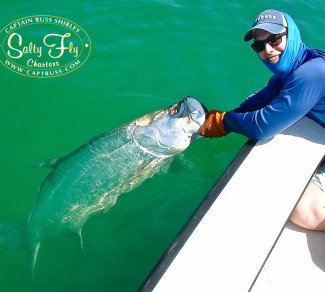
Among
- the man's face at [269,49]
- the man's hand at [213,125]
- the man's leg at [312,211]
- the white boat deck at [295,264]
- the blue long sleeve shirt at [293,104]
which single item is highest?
the man's face at [269,49]

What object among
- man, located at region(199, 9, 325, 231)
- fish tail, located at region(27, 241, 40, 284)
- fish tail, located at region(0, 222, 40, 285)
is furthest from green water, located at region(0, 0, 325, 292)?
man, located at region(199, 9, 325, 231)

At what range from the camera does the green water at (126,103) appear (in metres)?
3.28

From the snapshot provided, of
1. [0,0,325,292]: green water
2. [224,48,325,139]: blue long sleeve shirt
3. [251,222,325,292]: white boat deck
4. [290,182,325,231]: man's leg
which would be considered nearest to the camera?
[224,48,325,139]: blue long sleeve shirt

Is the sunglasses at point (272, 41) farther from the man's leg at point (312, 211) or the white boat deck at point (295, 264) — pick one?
the white boat deck at point (295, 264)

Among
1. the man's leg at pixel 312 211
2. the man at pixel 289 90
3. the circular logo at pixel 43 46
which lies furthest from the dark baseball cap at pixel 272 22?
the circular logo at pixel 43 46

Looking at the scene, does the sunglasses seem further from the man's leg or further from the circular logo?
the circular logo

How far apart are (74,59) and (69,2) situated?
1.38 meters

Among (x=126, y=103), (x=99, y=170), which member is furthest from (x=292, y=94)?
(x=126, y=103)

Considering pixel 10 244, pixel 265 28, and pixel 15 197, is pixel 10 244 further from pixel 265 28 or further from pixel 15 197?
pixel 265 28

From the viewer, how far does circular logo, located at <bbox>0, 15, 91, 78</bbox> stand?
4883mm

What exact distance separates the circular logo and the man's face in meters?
3.05

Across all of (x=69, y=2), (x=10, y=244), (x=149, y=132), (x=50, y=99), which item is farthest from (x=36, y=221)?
(x=69, y=2)

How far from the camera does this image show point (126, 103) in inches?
181

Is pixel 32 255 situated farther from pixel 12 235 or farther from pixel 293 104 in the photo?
pixel 293 104
